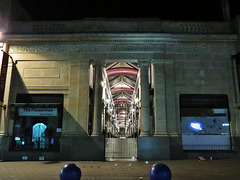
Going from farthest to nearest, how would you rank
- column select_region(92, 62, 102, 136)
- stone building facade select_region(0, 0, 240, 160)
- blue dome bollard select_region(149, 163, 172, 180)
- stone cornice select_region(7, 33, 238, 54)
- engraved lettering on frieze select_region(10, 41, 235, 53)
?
1. engraved lettering on frieze select_region(10, 41, 235, 53)
2. stone cornice select_region(7, 33, 238, 54)
3. column select_region(92, 62, 102, 136)
4. stone building facade select_region(0, 0, 240, 160)
5. blue dome bollard select_region(149, 163, 172, 180)

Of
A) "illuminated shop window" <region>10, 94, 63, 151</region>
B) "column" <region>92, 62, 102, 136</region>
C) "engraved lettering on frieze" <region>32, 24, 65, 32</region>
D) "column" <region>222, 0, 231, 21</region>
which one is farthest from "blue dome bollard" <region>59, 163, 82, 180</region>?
"column" <region>222, 0, 231, 21</region>

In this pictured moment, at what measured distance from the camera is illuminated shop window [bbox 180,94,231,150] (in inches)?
673

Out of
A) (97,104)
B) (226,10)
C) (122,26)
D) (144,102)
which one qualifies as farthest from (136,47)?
(226,10)

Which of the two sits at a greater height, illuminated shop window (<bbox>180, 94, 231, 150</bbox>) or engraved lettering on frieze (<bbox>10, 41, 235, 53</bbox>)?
engraved lettering on frieze (<bbox>10, 41, 235, 53</bbox>)

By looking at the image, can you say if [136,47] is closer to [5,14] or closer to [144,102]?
[144,102]

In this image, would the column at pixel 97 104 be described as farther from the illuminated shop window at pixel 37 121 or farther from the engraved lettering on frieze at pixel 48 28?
the engraved lettering on frieze at pixel 48 28

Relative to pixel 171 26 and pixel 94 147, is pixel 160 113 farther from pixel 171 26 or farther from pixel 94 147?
pixel 171 26

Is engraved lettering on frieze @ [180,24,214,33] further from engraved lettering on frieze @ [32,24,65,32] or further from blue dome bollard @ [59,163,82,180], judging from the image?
blue dome bollard @ [59,163,82,180]

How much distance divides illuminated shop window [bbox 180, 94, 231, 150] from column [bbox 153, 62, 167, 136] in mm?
1639

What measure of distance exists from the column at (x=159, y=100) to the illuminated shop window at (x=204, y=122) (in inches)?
64.5

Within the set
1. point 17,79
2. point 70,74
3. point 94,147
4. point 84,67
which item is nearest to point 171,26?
point 84,67

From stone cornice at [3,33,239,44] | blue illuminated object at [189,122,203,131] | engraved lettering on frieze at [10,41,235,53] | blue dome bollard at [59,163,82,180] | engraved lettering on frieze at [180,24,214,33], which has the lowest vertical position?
blue dome bollard at [59,163,82,180]

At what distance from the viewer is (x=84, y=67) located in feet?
58.3

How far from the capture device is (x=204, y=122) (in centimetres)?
1738
